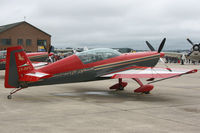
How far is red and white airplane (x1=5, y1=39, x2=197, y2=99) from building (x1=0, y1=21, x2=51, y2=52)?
59.5 m

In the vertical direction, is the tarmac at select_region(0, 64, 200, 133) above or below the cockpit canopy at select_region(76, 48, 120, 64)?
below

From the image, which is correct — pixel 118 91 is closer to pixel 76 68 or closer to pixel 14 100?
pixel 76 68

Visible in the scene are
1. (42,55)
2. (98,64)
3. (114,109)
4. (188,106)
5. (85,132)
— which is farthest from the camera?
(42,55)

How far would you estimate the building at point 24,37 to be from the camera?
67.1m

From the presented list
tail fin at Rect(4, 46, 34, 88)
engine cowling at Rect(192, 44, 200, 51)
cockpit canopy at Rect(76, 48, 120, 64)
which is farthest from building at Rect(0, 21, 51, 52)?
tail fin at Rect(4, 46, 34, 88)

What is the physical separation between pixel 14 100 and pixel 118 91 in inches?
Result: 194

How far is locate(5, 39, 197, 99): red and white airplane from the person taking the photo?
966 cm

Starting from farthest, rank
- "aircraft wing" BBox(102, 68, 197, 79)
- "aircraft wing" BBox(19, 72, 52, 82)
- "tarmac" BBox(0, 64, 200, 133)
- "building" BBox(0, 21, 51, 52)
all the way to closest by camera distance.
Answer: "building" BBox(0, 21, 51, 52), "aircraft wing" BBox(102, 68, 197, 79), "aircraft wing" BBox(19, 72, 52, 82), "tarmac" BBox(0, 64, 200, 133)

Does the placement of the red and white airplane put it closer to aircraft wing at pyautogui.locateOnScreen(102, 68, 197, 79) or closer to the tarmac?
aircraft wing at pyautogui.locateOnScreen(102, 68, 197, 79)

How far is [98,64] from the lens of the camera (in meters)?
11.3

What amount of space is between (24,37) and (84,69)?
62228 millimetres

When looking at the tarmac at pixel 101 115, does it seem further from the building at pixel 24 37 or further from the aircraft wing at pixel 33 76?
the building at pixel 24 37

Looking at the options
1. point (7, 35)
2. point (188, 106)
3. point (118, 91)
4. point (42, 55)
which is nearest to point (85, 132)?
point (188, 106)

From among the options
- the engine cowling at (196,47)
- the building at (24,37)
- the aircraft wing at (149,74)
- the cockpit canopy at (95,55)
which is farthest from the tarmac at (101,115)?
the building at (24,37)
